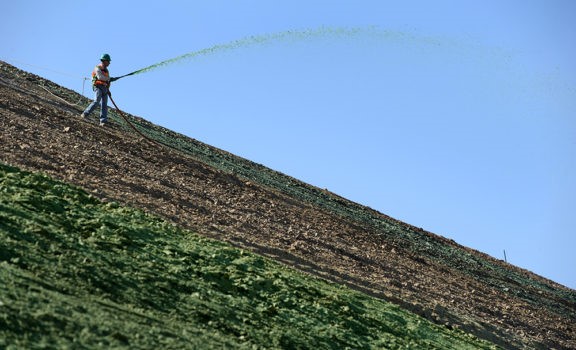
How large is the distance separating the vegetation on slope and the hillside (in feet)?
3.56

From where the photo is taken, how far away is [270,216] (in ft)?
50.1

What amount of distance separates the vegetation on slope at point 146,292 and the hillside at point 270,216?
109 cm

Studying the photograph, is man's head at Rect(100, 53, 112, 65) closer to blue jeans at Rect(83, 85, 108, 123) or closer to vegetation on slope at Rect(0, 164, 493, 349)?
blue jeans at Rect(83, 85, 108, 123)

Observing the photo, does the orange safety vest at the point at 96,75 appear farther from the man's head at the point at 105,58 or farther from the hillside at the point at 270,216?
the hillside at the point at 270,216

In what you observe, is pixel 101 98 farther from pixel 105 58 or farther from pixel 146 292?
pixel 146 292

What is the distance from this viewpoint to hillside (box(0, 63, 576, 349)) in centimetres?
1259

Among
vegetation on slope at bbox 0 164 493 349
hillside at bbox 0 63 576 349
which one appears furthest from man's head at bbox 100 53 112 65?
vegetation on slope at bbox 0 164 493 349

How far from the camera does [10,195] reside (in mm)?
9602

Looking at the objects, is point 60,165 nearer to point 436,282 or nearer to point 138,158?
point 138,158

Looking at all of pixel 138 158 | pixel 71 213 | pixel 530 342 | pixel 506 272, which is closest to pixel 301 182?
pixel 506 272

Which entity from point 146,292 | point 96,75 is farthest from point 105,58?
point 146,292

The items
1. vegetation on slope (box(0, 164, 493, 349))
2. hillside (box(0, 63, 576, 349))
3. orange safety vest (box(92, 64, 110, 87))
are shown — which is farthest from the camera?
orange safety vest (box(92, 64, 110, 87))

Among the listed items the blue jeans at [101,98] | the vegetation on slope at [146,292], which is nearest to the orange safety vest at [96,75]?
the blue jeans at [101,98]

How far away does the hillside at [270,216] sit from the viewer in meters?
12.6
